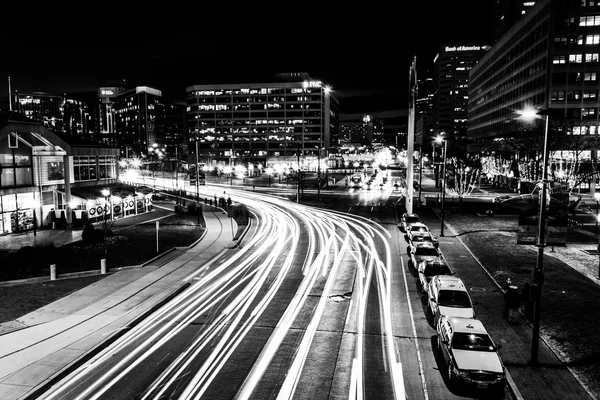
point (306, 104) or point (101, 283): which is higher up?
point (306, 104)

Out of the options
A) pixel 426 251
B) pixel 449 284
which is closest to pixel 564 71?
pixel 426 251

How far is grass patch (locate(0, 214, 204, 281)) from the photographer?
84.5ft

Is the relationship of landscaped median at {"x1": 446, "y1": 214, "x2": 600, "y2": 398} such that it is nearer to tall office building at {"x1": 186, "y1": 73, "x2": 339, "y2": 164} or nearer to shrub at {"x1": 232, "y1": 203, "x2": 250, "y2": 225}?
shrub at {"x1": 232, "y1": 203, "x2": 250, "y2": 225}

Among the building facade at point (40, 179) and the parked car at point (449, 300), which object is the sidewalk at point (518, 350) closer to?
the parked car at point (449, 300)

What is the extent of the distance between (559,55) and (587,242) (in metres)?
57.6

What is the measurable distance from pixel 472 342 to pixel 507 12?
17680 cm

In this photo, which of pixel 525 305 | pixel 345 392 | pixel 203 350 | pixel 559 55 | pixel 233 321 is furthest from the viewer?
pixel 559 55

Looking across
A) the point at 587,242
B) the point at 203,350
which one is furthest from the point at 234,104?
the point at 203,350

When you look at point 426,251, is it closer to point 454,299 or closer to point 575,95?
point 454,299

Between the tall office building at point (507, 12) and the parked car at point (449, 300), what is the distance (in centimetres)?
15922

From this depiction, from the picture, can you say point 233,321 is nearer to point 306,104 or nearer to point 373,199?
point 373,199

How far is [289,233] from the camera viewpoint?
38188 millimetres

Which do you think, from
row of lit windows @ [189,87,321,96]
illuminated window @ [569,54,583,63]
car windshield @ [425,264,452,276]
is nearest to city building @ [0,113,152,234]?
car windshield @ [425,264,452,276]

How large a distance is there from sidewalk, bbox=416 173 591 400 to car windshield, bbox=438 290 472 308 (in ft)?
4.08
